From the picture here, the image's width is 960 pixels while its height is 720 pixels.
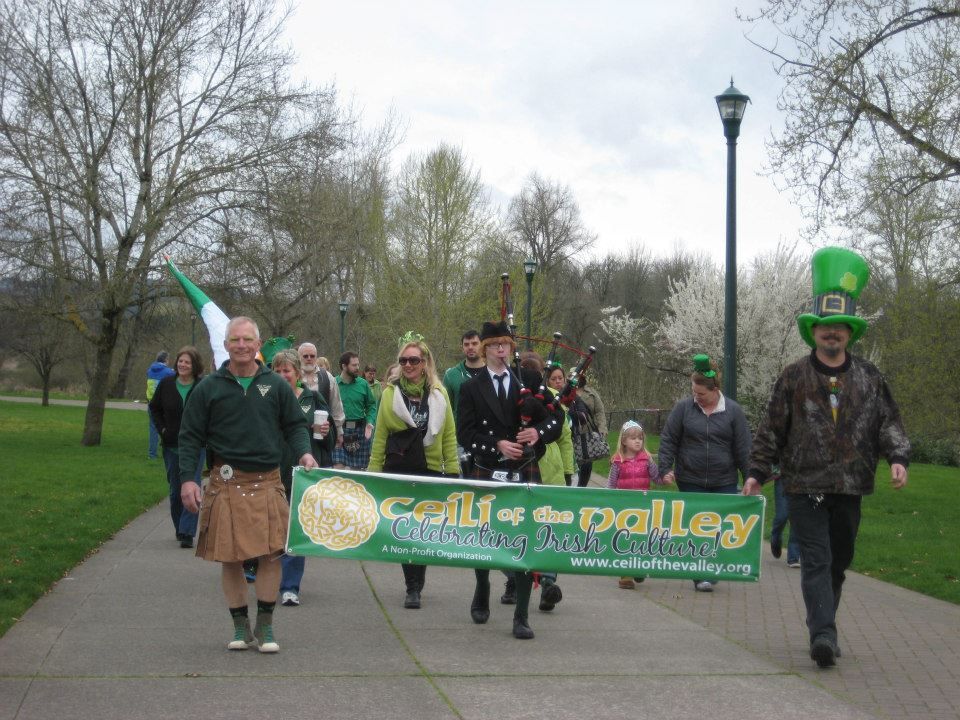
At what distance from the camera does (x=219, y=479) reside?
6.90m

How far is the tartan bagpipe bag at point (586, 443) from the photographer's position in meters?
12.8

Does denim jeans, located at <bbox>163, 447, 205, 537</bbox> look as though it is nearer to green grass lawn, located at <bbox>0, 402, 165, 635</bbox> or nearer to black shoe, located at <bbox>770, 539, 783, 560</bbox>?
green grass lawn, located at <bbox>0, 402, 165, 635</bbox>

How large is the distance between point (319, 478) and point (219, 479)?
2.32ft

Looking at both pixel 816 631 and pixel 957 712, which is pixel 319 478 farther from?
pixel 957 712

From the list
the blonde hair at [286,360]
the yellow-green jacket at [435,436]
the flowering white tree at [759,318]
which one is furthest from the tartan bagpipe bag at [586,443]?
the flowering white tree at [759,318]

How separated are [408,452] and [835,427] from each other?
3077 millimetres

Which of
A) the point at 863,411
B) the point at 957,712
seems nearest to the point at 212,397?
the point at 863,411

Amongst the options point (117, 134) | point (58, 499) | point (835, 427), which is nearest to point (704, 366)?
point (835, 427)

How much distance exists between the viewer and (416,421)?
8578mm

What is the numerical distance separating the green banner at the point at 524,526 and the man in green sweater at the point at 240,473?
34 centimetres

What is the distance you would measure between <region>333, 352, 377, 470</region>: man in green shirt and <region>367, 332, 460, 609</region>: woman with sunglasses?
4.66 metres

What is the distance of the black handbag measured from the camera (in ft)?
28.2

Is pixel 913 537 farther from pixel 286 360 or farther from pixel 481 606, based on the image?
pixel 286 360

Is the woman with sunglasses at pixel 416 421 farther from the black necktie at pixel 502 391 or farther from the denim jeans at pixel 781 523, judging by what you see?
the denim jeans at pixel 781 523
